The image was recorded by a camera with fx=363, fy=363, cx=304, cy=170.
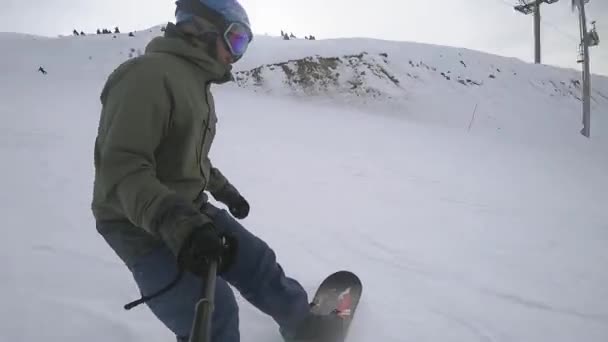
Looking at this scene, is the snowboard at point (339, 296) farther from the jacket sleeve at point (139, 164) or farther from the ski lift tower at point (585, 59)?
the ski lift tower at point (585, 59)

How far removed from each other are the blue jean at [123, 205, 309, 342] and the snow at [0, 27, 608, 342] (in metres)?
0.43

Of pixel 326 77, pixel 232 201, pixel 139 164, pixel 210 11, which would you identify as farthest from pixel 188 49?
pixel 326 77

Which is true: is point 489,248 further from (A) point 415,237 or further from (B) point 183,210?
(B) point 183,210

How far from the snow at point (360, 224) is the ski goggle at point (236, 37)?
172 centimetres

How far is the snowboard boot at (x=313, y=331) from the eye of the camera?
6.90ft

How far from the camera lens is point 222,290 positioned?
164 centimetres

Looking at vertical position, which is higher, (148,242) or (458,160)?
(148,242)

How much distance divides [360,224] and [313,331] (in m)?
2.29

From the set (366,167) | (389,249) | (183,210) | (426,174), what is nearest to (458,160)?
(426,174)

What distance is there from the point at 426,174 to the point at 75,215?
561 centimetres

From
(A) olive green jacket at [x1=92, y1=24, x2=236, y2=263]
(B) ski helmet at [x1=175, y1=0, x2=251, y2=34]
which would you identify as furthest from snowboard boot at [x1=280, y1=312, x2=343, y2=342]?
(B) ski helmet at [x1=175, y1=0, x2=251, y2=34]

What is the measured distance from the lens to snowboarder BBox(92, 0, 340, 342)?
1.30 metres

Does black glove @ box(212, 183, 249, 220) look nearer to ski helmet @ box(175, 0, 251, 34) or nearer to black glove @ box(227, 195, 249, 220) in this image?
black glove @ box(227, 195, 249, 220)

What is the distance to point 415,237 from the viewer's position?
Answer: 13.1ft
